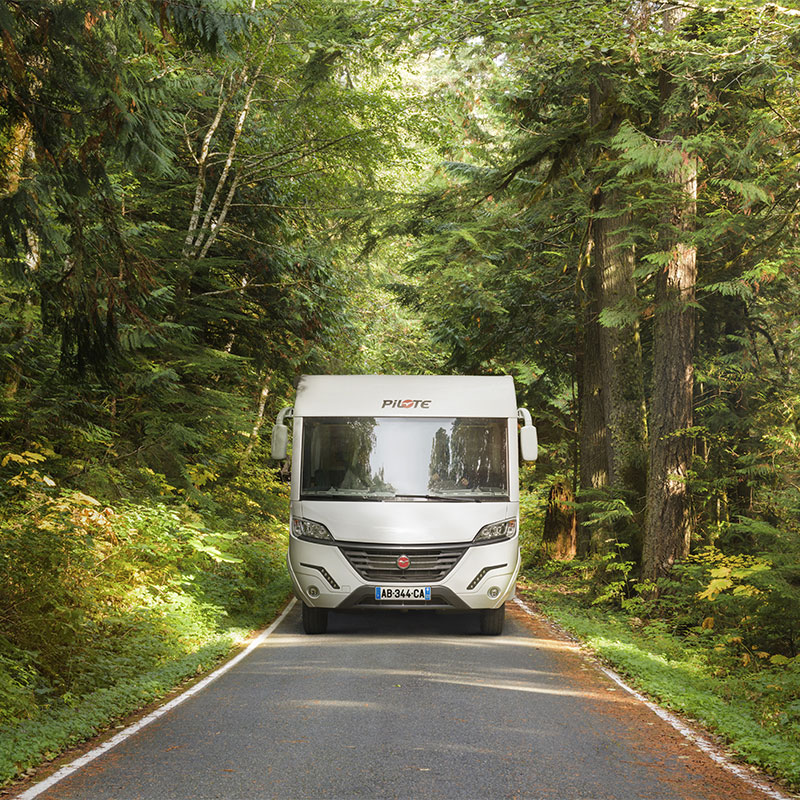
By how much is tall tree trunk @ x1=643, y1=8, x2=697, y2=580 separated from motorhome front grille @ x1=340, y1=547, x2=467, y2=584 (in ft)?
12.7

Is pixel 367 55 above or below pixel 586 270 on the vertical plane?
above

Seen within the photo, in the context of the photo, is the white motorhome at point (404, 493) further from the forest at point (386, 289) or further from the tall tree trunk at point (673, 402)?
the tall tree trunk at point (673, 402)

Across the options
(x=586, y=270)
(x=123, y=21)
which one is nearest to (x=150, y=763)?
(x=123, y=21)

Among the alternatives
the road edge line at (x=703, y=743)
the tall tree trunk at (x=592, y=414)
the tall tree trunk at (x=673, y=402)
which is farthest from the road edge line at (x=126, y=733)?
the tall tree trunk at (x=592, y=414)

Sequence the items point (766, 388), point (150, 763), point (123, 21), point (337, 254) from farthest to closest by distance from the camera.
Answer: point (337, 254), point (766, 388), point (123, 21), point (150, 763)

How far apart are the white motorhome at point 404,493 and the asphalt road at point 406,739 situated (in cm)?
103

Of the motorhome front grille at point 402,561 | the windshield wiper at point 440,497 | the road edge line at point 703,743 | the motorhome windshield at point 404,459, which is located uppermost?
the motorhome windshield at point 404,459

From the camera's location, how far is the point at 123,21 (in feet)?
26.8

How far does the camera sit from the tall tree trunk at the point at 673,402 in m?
12.5

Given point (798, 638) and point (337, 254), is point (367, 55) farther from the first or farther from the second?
point (798, 638)

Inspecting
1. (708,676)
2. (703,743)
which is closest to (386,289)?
(708,676)

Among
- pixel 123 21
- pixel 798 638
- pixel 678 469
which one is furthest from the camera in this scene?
pixel 678 469

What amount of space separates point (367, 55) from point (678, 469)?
833 cm

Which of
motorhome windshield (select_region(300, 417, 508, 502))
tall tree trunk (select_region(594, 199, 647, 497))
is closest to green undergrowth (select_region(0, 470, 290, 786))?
motorhome windshield (select_region(300, 417, 508, 502))
